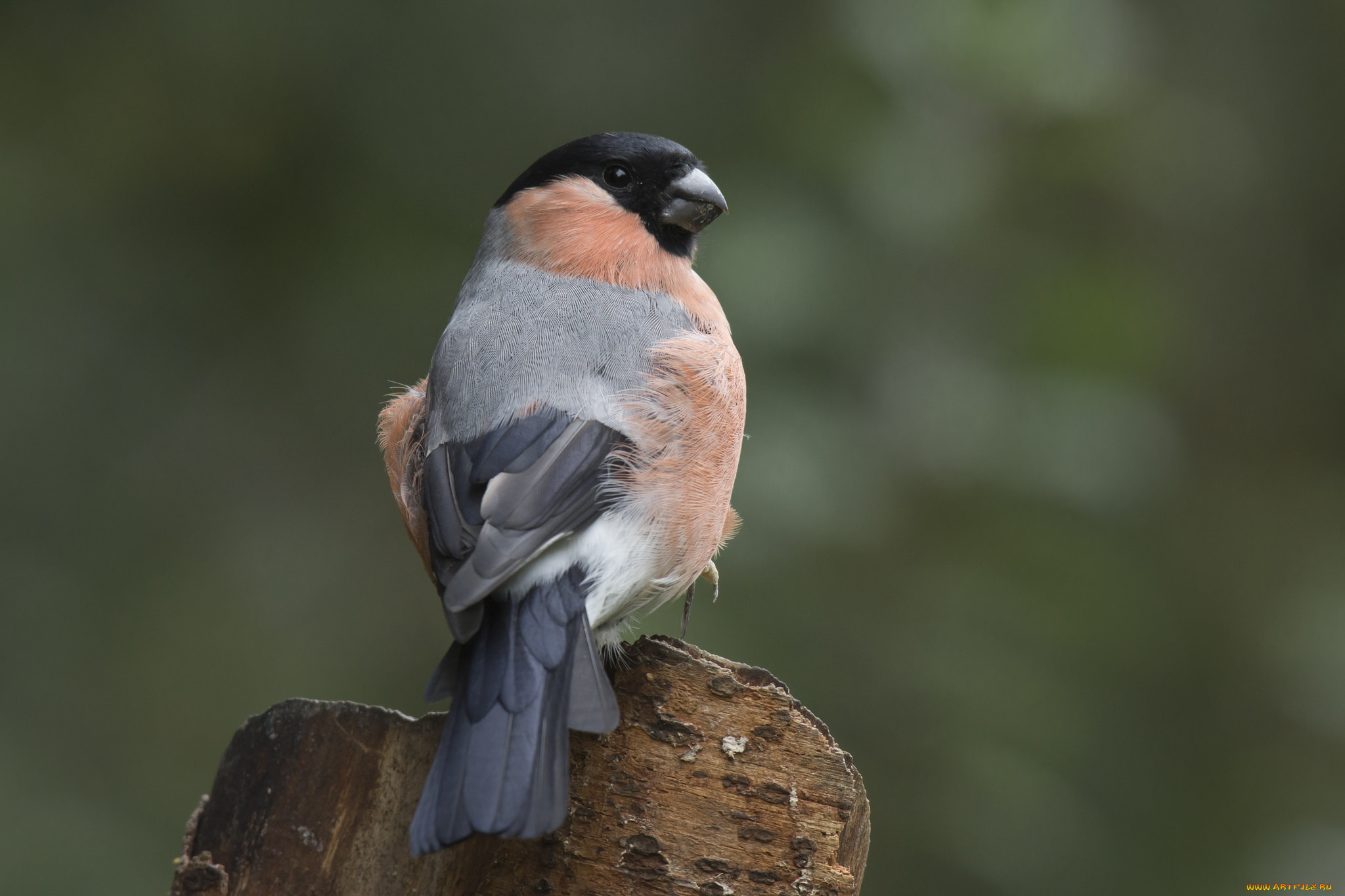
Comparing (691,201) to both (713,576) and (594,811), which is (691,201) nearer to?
(713,576)

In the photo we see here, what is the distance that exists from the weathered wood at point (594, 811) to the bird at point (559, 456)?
0.17 m

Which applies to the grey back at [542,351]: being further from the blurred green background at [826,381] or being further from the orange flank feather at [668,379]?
the blurred green background at [826,381]

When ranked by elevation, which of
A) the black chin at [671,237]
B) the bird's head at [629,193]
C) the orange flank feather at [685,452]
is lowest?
the orange flank feather at [685,452]

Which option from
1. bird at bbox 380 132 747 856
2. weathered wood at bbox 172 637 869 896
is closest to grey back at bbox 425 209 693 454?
bird at bbox 380 132 747 856

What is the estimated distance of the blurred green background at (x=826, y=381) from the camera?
3422 millimetres

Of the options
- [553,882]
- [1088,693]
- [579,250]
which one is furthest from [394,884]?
[1088,693]

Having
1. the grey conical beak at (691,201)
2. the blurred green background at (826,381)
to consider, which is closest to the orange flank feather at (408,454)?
the grey conical beak at (691,201)

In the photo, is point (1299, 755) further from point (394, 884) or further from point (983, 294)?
point (394, 884)

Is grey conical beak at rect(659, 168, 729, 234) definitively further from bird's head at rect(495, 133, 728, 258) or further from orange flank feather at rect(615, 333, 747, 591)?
orange flank feather at rect(615, 333, 747, 591)

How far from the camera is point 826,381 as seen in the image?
3.54m

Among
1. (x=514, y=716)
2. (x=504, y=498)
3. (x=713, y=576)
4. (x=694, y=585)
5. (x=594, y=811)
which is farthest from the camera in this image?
(x=694, y=585)

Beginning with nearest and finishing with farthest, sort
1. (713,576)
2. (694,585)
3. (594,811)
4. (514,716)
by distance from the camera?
(514,716) → (594,811) → (713,576) → (694,585)

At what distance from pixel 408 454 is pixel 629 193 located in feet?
3.04

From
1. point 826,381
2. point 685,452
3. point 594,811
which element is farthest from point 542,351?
point 826,381
